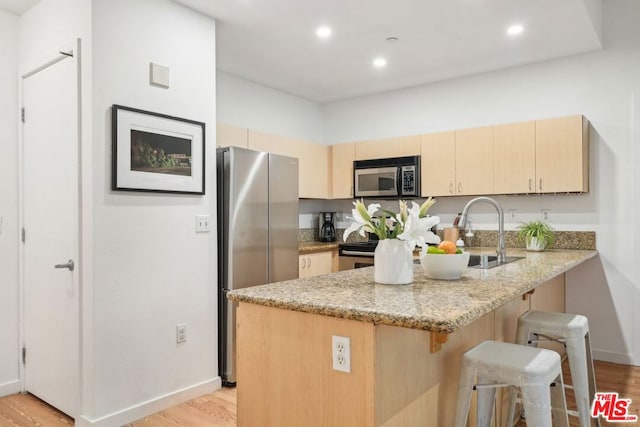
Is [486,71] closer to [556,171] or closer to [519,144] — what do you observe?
[519,144]

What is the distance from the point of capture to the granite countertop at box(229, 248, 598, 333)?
1.32 m

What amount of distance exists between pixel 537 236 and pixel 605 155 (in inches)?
34.3

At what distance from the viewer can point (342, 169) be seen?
5004mm

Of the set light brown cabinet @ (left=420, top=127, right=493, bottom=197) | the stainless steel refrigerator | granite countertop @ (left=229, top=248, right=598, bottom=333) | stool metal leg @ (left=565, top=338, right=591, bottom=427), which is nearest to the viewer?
granite countertop @ (left=229, top=248, right=598, bottom=333)

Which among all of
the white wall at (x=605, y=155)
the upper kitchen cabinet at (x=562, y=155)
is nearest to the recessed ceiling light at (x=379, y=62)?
the white wall at (x=605, y=155)

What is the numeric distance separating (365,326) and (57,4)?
108 inches

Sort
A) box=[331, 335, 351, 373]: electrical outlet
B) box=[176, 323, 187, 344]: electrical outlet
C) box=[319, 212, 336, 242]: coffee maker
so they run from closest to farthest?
1. box=[331, 335, 351, 373]: electrical outlet
2. box=[176, 323, 187, 344]: electrical outlet
3. box=[319, 212, 336, 242]: coffee maker

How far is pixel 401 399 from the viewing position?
1537 millimetres

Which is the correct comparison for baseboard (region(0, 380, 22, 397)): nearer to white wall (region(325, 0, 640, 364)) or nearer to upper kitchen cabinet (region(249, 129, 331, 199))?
upper kitchen cabinet (region(249, 129, 331, 199))

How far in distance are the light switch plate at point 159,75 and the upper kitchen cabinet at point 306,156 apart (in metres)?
1.39

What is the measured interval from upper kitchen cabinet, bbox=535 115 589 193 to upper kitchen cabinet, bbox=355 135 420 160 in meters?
1.14

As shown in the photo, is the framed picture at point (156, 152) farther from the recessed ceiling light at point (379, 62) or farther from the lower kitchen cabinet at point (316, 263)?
the recessed ceiling light at point (379, 62)

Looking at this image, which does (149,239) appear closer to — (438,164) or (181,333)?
(181,333)

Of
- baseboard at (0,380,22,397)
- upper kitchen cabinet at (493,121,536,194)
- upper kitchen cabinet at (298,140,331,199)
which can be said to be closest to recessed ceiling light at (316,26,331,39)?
upper kitchen cabinet at (298,140,331,199)
